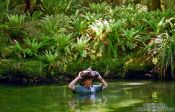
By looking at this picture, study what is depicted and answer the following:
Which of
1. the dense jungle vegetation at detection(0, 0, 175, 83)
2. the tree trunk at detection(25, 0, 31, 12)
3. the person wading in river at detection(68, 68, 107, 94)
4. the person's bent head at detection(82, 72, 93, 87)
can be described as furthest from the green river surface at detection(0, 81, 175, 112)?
the tree trunk at detection(25, 0, 31, 12)

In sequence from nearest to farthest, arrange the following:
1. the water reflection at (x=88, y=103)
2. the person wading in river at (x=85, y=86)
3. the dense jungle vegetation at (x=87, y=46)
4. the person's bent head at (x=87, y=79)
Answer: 1. the water reflection at (x=88, y=103)
2. the person's bent head at (x=87, y=79)
3. the person wading in river at (x=85, y=86)
4. the dense jungle vegetation at (x=87, y=46)

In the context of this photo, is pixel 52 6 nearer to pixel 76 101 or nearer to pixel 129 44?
pixel 129 44

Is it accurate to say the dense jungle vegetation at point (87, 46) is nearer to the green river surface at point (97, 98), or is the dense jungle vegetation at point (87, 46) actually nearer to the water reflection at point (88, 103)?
the green river surface at point (97, 98)

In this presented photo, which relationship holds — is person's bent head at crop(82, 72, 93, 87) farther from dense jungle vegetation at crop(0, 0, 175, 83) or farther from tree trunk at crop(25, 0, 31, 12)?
tree trunk at crop(25, 0, 31, 12)

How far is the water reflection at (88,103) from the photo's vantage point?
1436cm

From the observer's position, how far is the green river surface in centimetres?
1443

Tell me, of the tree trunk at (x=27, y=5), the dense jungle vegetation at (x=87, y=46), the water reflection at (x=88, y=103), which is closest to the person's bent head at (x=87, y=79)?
the water reflection at (x=88, y=103)

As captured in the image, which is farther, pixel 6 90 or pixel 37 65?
pixel 37 65

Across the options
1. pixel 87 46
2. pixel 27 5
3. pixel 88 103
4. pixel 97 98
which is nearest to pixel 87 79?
pixel 97 98

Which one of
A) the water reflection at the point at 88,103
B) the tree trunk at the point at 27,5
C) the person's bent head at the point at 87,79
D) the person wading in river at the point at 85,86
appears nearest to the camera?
the water reflection at the point at 88,103

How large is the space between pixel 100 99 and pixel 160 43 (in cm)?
474

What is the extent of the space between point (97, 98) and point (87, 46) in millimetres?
4313

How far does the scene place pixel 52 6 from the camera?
79.9 ft

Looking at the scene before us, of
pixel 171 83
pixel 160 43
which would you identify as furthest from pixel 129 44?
pixel 171 83
